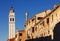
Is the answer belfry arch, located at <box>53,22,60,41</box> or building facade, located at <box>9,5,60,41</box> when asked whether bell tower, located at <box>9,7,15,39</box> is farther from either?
belfry arch, located at <box>53,22,60,41</box>

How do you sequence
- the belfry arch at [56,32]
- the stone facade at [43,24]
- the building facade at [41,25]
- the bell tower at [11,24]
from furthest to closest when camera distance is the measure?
the bell tower at [11,24] → the building facade at [41,25] → the stone facade at [43,24] → the belfry arch at [56,32]

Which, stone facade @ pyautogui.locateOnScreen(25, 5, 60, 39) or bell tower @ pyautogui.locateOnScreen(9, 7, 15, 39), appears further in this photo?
bell tower @ pyautogui.locateOnScreen(9, 7, 15, 39)

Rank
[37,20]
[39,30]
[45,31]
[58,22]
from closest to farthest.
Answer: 1. [58,22]
2. [45,31]
3. [39,30]
4. [37,20]

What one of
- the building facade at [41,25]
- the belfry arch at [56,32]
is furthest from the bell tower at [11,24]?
the belfry arch at [56,32]

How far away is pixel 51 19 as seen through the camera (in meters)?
36.0

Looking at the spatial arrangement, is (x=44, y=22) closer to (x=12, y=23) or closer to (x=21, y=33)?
(x=21, y=33)

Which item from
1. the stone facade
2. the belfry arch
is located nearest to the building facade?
the stone facade

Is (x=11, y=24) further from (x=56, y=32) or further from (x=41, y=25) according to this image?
(x=56, y=32)

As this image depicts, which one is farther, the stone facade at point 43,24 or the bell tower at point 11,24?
the bell tower at point 11,24

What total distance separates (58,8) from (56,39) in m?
4.10

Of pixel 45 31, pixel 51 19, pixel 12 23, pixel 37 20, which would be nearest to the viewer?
pixel 51 19

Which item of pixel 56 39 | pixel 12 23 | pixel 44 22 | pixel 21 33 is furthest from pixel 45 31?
pixel 12 23

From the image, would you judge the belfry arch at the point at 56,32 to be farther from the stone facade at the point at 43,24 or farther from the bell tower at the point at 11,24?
the bell tower at the point at 11,24

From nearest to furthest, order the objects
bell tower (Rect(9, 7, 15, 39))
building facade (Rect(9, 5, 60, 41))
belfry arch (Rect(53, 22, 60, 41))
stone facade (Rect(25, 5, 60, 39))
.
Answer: belfry arch (Rect(53, 22, 60, 41)), stone facade (Rect(25, 5, 60, 39)), building facade (Rect(9, 5, 60, 41)), bell tower (Rect(9, 7, 15, 39))
